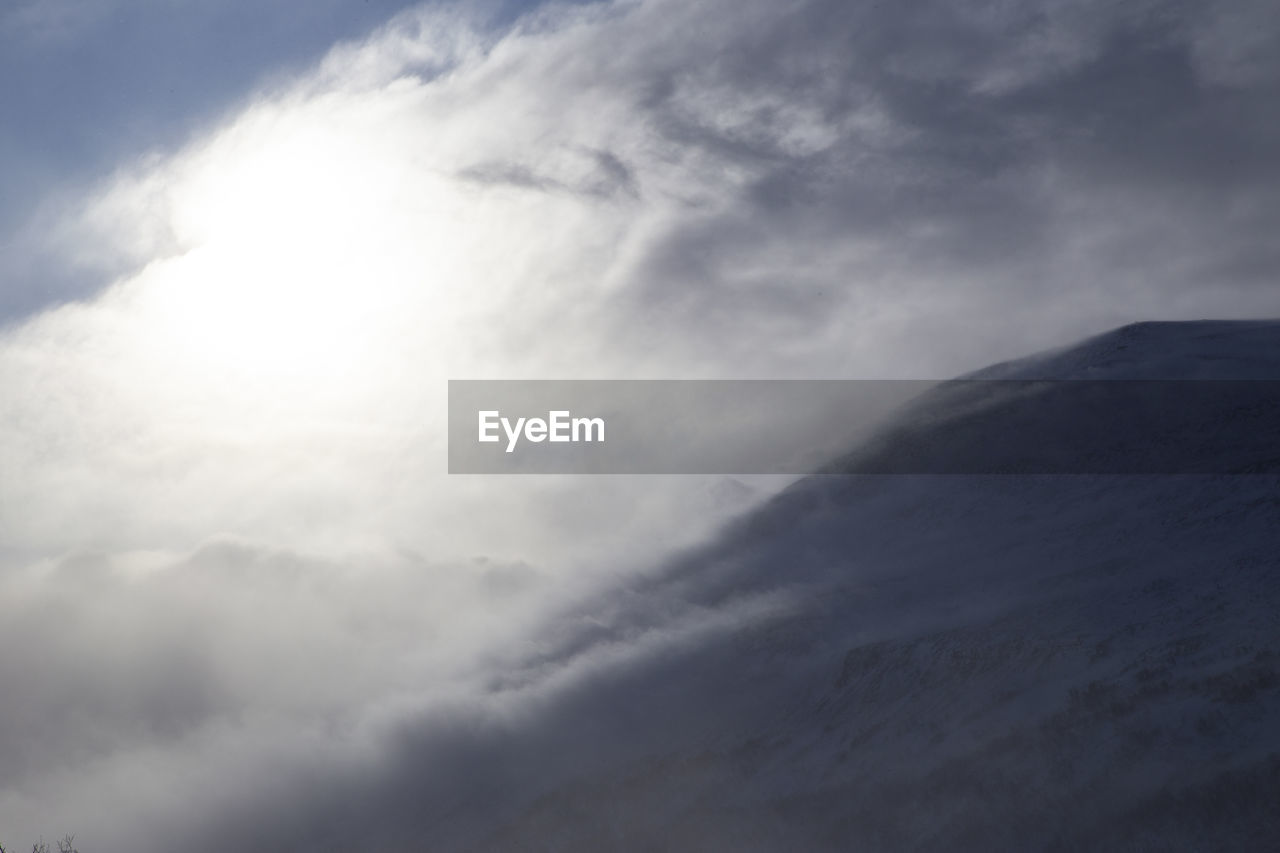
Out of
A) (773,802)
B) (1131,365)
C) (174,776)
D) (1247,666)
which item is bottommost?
(174,776)

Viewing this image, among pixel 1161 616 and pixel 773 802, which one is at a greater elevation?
pixel 1161 616

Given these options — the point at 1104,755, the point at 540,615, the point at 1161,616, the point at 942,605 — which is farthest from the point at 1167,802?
the point at 540,615

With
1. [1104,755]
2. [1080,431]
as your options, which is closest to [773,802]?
[1104,755]

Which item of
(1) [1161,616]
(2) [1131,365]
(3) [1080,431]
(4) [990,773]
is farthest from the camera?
(2) [1131,365]

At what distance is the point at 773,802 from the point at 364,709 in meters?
115

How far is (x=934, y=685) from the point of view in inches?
3438

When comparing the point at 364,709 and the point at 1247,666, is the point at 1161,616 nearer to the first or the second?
the point at 1247,666

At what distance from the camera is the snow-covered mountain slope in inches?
2557

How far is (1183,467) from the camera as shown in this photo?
112500 mm

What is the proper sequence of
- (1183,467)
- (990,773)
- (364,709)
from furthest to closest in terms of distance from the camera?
1. (364,709)
2. (1183,467)
3. (990,773)

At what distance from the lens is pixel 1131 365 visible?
14512cm

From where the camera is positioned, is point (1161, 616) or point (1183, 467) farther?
point (1183, 467)

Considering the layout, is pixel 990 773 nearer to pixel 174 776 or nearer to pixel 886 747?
pixel 886 747

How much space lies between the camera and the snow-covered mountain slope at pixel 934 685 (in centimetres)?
6494
